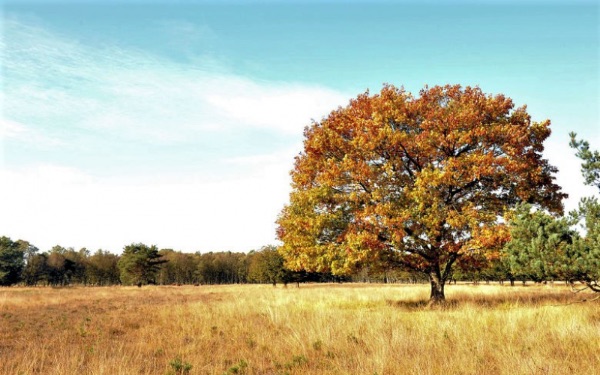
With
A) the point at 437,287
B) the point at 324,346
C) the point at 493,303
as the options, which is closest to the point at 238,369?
the point at 324,346

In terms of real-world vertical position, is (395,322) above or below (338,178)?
below

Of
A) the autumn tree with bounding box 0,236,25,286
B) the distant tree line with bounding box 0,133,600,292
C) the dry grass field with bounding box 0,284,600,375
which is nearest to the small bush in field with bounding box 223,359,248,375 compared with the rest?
the dry grass field with bounding box 0,284,600,375

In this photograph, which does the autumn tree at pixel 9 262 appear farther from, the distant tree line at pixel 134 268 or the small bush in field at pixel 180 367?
the small bush in field at pixel 180 367

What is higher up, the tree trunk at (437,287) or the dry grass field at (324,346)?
the tree trunk at (437,287)

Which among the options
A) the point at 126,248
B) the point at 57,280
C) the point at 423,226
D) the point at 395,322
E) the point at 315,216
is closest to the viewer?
the point at 395,322

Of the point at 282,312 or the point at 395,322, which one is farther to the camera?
the point at 282,312

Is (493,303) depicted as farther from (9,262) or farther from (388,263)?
(9,262)

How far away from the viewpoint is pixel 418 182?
15938mm

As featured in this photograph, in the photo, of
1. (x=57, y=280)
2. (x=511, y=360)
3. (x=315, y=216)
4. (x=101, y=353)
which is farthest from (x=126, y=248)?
(x=511, y=360)

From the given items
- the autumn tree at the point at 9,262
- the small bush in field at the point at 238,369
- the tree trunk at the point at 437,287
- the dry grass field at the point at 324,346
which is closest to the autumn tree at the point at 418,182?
the tree trunk at the point at 437,287

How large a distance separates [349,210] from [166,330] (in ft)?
30.8

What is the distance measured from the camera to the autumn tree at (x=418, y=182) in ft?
52.7

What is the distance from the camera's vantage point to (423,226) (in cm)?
1681

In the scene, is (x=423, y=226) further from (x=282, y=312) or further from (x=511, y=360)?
(x=511, y=360)
